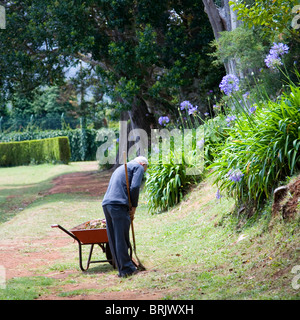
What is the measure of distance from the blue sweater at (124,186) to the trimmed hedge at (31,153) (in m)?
28.0

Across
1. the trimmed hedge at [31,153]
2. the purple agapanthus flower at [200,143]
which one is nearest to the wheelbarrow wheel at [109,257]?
the purple agapanthus flower at [200,143]

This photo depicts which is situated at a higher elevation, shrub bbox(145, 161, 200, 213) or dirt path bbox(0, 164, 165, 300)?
shrub bbox(145, 161, 200, 213)

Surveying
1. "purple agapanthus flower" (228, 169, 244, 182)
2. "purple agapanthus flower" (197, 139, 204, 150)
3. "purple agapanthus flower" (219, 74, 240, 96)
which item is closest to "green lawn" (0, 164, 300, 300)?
"purple agapanthus flower" (228, 169, 244, 182)

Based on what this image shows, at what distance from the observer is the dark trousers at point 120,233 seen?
6664 mm

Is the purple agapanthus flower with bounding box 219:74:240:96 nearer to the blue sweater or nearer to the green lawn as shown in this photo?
the green lawn

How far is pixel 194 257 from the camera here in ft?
24.0

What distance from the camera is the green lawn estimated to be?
5.55 meters

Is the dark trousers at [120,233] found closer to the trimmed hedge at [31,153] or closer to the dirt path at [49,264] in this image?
the dirt path at [49,264]

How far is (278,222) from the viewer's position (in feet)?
21.5

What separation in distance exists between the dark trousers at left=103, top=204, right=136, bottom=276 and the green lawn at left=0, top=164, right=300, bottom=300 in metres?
0.21

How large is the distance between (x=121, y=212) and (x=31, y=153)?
30805mm

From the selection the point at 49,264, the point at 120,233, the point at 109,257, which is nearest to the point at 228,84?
the point at 109,257
